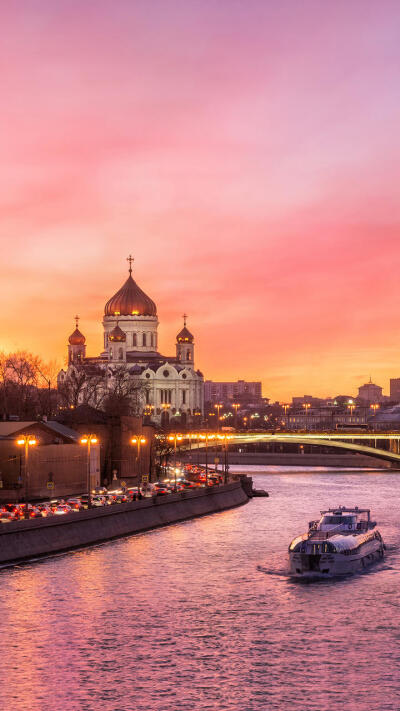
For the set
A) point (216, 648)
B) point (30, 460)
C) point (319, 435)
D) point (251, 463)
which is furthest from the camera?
point (251, 463)

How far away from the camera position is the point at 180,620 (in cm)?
4028

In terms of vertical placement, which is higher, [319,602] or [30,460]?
[30,460]

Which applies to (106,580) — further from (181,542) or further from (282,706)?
(282,706)

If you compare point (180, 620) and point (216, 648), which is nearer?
point (216, 648)

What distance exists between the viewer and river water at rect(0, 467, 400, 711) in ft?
103

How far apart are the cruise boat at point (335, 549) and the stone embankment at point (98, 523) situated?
32.0ft

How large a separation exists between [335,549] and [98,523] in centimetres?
1243

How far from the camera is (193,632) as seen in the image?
38.5 m

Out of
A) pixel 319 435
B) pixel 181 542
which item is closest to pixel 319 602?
pixel 181 542

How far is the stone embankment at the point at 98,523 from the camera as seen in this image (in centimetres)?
4928

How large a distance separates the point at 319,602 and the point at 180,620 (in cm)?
616

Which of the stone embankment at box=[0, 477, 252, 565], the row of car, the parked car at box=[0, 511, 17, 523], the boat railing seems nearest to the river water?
the stone embankment at box=[0, 477, 252, 565]

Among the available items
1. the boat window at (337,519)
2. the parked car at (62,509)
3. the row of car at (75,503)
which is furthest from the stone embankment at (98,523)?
the boat window at (337,519)

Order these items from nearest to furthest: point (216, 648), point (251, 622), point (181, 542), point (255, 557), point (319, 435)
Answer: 1. point (216, 648)
2. point (251, 622)
3. point (255, 557)
4. point (181, 542)
5. point (319, 435)
